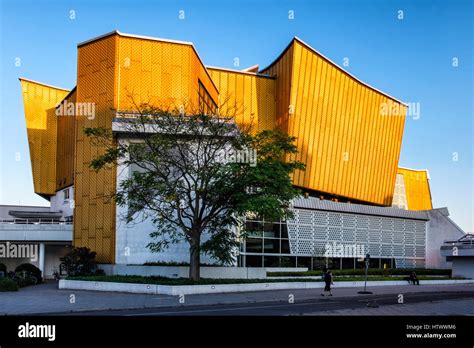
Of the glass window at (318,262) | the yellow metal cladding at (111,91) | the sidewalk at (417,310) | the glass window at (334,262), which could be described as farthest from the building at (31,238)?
the sidewalk at (417,310)

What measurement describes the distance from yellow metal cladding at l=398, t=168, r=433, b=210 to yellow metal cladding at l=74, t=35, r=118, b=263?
60807 mm

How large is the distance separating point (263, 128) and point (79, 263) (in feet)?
92.9

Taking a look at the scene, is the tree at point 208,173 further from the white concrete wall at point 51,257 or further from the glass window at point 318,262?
the white concrete wall at point 51,257

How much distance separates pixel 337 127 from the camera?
61156mm

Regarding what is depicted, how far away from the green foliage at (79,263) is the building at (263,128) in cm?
169

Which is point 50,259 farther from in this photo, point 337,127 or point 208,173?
point 337,127

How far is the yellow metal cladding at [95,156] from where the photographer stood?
39688 mm

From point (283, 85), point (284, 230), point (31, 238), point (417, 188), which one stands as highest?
point (283, 85)

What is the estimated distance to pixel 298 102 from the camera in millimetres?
56438

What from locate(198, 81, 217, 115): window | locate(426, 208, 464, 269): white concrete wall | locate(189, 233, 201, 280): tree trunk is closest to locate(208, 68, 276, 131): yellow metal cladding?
locate(198, 81, 217, 115): window

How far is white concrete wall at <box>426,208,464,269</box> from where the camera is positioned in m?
60.8

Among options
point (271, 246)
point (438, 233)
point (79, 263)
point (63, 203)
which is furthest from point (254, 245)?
point (438, 233)
